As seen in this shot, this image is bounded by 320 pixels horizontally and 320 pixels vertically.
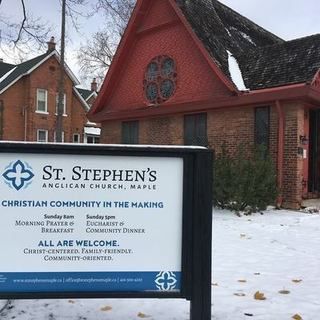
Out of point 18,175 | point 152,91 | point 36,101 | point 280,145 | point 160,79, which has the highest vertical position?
point 36,101

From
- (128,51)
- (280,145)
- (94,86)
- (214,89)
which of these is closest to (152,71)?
(128,51)

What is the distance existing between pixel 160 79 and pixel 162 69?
0.39m

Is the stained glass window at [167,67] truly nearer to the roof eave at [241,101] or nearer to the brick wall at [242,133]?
the roof eave at [241,101]

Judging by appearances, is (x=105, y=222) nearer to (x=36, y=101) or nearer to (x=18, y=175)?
(x=18, y=175)

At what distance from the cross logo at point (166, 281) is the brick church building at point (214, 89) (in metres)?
9.88

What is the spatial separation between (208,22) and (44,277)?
1507 centimetres

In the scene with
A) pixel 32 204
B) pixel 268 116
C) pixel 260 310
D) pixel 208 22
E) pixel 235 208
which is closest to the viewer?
pixel 32 204

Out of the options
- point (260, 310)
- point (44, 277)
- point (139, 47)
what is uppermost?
point (139, 47)

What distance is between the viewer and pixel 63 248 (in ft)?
12.2

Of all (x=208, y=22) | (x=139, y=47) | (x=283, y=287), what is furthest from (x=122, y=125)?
(x=283, y=287)

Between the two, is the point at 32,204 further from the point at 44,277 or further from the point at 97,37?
the point at 97,37

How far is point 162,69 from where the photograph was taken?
1789 centimetres

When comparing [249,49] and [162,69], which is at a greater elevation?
[249,49]

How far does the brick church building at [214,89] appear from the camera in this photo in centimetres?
1356
